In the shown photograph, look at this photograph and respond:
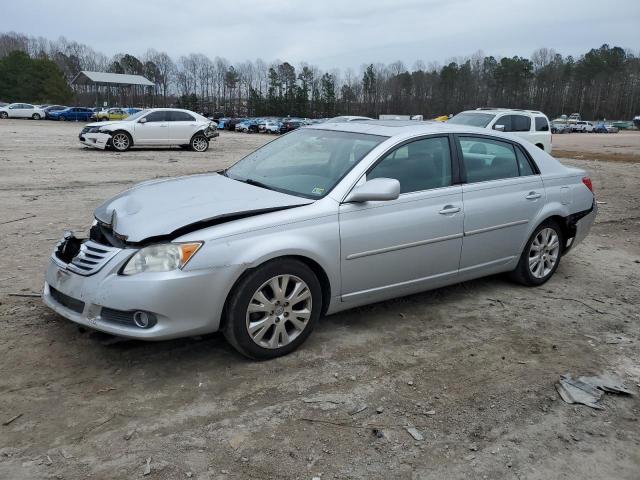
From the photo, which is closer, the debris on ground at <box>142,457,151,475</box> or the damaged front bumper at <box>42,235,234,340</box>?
the debris on ground at <box>142,457,151,475</box>

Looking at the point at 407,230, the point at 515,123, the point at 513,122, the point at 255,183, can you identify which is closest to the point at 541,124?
the point at 515,123

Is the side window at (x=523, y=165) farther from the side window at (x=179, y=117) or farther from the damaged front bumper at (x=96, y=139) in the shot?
the side window at (x=179, y=117)

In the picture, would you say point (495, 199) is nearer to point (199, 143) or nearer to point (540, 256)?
point (540, 256)

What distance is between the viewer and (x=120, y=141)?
19.4 m

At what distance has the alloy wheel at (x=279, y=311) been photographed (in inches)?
145

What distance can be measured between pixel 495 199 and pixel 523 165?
2.17ft

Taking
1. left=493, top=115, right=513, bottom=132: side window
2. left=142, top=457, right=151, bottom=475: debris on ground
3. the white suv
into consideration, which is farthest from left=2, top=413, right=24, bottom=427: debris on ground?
left=493, top=115, right=513, bottom=132: side window

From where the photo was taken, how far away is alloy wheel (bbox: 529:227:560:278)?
5445 millimetres

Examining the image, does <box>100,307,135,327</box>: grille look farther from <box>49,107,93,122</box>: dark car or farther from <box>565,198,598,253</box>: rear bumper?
<box>49,107,93,122</box>: dark car

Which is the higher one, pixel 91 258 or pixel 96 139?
pixel 96 139

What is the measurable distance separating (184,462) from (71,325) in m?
1.94

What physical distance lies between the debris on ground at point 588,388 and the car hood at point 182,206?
208 centimetres

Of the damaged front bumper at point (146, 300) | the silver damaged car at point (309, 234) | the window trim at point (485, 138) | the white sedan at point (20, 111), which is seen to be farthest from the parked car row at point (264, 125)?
the damaged front bumper at point (146, 300)

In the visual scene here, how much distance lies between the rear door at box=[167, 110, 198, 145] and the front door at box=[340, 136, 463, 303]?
1720cm
